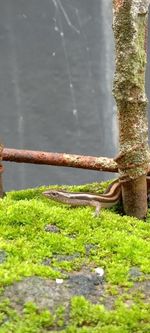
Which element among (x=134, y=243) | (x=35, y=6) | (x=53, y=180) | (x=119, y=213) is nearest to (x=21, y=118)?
(x=53, y=180)

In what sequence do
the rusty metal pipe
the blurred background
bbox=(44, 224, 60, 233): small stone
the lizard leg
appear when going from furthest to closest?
1. the blurred background
2. the rusty metal pipe
3. the lizard leg
4. bbox=(44, 224, 60, 233): small stone

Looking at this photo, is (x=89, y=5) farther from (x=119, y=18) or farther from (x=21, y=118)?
(x=119, y=18)

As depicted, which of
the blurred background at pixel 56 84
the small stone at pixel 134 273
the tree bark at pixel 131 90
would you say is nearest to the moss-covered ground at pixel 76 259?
the small stone at pixel 134 273

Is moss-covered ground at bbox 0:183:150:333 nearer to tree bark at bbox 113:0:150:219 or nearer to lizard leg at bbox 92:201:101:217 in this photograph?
lizard leg at bbox 92:201:101:217

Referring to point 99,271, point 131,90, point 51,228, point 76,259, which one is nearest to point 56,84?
point 131,90

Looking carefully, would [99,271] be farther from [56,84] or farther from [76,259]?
[56,84]

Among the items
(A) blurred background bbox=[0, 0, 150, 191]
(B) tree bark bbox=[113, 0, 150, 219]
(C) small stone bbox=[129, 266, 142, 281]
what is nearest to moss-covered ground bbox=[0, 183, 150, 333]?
(C) small stone bbox=[129, 266, 142, 281]
